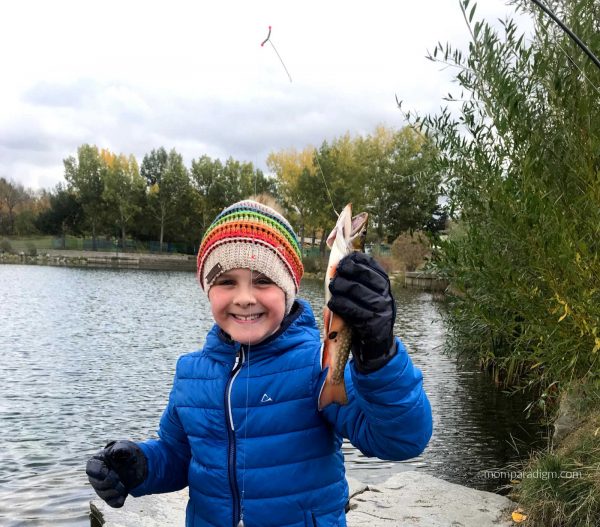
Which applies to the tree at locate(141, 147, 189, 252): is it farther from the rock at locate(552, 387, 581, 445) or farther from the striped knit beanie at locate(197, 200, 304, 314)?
the striped knit beanie at locate(197, 200, 304, 314)

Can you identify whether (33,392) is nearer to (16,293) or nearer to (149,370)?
(149,370)

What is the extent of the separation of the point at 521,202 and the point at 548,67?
153 centimetres

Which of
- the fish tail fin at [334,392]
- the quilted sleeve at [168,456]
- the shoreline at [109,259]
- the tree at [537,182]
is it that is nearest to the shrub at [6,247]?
the shoreline at [109,259]

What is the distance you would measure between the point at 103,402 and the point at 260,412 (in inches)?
401

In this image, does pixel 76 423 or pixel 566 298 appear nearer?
pixel 566 298

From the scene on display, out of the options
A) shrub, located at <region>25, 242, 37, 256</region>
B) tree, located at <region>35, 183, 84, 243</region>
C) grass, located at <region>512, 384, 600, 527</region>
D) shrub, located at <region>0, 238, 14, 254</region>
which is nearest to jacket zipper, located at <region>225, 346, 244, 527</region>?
grass, located at <region>512, 384, 600, 527</region>

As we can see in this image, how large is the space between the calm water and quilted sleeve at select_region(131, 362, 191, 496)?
4722mm

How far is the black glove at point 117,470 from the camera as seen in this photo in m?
2.44

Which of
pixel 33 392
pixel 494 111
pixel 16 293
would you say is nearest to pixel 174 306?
pixel 16 293

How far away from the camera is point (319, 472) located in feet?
7.37

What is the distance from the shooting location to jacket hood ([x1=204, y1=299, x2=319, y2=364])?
2.36 m

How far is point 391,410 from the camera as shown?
1.95 meters

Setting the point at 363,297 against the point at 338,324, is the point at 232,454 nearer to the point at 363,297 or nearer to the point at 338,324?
the point at 338,324

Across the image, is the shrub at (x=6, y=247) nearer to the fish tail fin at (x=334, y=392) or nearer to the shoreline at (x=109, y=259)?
the shoreline at (x=109, y=259)
